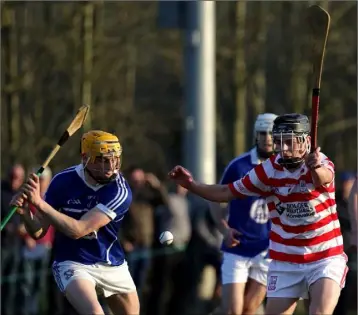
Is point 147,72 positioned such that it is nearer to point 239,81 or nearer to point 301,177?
point 239,81

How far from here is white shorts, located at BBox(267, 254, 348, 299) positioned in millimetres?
10070

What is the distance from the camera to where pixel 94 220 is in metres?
10.3

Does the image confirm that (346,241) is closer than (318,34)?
No

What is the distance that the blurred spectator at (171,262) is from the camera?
16375mm

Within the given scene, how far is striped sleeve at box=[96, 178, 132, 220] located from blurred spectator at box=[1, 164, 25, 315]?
466cm

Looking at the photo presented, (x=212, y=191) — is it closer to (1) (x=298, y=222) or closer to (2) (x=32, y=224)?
(1) (x=298, y=222)

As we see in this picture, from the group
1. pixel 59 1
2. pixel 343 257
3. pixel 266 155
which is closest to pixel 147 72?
pixel 59 1

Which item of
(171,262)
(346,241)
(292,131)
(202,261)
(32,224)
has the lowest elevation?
(171,262)

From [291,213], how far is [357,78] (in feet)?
52.5

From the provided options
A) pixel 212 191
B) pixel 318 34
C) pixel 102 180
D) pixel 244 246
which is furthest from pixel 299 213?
pixel 244 246

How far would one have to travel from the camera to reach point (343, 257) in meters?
10.3

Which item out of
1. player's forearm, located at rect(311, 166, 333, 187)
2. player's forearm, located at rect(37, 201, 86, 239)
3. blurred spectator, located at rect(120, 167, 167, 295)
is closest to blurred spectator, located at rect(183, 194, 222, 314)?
blurred spectator, located at rect(120, 167, 167, 295)

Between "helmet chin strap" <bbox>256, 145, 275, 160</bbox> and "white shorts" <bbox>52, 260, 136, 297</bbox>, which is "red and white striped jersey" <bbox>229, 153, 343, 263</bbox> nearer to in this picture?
"white shorts" <bbox>52, 260, 136, 297</bbox>

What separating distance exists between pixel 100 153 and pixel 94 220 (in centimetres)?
52
